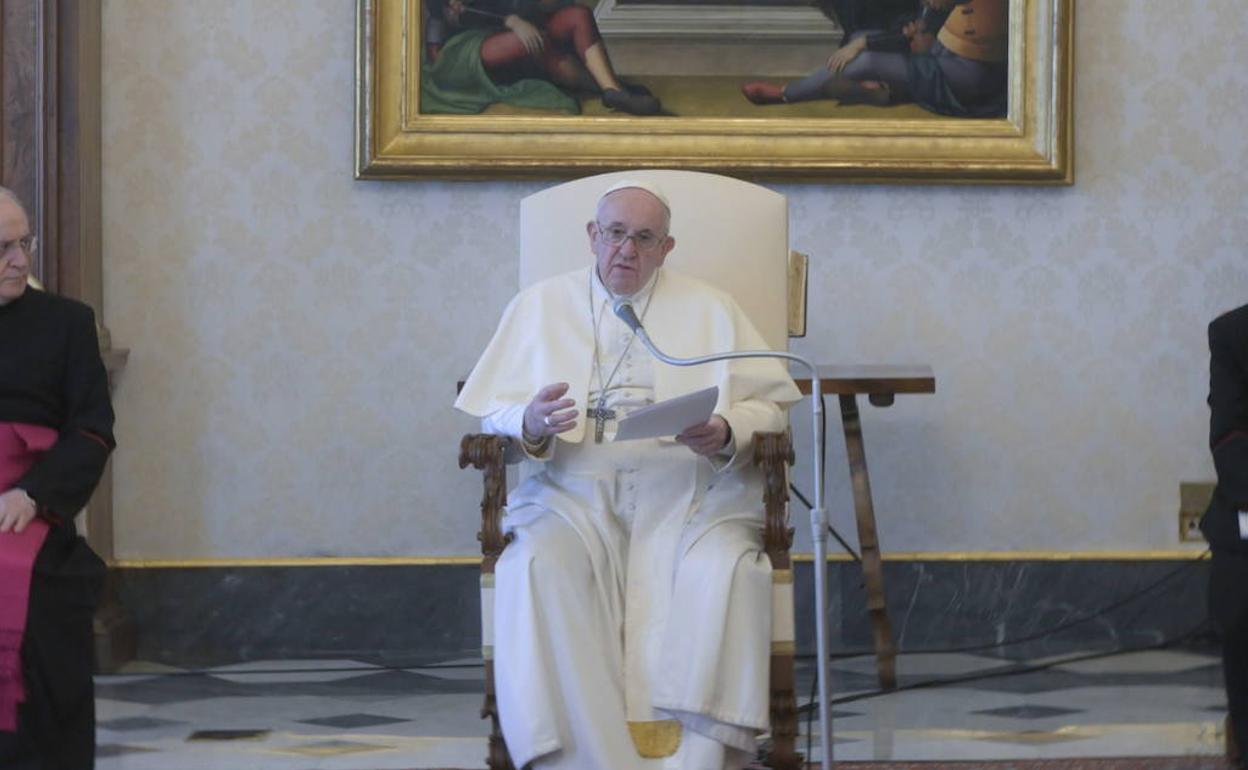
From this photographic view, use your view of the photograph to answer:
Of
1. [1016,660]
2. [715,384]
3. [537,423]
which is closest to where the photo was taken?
[537,423]

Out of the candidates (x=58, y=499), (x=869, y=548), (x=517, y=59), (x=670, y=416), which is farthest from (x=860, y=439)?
(x=58, y=499)

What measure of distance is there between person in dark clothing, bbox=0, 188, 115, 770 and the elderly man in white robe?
921 mm

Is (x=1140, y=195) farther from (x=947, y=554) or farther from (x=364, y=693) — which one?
(x=364, y=693)

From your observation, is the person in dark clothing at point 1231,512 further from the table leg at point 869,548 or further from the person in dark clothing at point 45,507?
the person in dark clothing at point 45,507

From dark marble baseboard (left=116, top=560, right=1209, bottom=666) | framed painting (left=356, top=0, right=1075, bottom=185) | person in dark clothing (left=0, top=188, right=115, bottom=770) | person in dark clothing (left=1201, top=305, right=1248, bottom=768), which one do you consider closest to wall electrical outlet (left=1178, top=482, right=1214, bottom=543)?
dark marble baseboard (left=116, top=560, right=1209, bottom=666)

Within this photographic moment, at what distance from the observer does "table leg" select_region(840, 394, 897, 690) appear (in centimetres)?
571

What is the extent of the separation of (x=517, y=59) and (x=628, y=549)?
224cm

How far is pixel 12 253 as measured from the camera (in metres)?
4.17

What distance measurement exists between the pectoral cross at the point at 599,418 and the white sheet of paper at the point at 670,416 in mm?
518

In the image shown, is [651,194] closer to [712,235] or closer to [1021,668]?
[712,235]

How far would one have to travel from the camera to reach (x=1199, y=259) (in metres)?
6.45

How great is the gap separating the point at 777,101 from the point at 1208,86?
1.47 m

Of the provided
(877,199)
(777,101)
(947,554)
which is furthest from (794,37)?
(947,554)

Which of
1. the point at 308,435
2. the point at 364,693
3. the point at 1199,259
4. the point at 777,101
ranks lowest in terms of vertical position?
the point at 364,693
